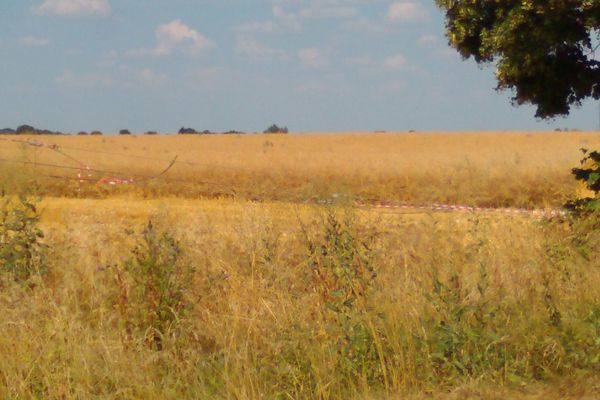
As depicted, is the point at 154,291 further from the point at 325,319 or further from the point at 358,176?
the point at 358,176

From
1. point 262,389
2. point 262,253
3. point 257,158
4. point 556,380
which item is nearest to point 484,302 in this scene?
point 556,380

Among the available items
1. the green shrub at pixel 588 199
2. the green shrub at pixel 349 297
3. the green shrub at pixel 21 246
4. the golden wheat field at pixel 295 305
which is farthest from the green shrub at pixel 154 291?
the green shrub at pixel 588 199

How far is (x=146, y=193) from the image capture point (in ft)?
85.6

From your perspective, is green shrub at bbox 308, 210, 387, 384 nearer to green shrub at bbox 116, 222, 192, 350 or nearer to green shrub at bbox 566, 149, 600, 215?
green shrub at bbox 116, 222, 192, 350

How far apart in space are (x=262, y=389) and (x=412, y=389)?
0.97 meters

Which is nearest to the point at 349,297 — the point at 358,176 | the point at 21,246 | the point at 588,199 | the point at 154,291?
the point at 154,291

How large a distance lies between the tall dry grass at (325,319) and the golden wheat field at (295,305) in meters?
0.02

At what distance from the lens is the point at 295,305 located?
6852 mm

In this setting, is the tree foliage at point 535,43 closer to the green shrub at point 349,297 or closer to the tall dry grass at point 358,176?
the green shrub at point 349,297

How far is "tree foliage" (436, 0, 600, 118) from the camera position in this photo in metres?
11.3

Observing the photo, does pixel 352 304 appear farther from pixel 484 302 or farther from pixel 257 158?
pixel 257 158

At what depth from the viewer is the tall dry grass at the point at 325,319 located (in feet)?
18.7

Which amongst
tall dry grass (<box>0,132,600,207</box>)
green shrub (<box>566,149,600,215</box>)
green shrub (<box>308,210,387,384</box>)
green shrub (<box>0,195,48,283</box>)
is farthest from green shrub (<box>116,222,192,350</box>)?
tall dry grass (<box>0,132,600,207</box>)

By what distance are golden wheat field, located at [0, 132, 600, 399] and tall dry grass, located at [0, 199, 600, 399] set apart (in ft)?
0.06
